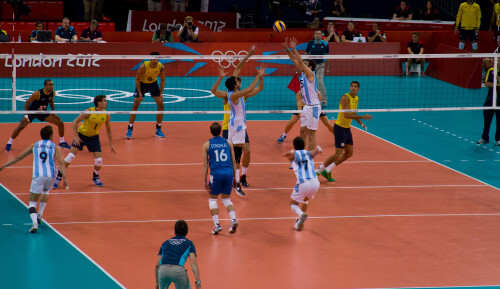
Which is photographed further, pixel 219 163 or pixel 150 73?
pixel 150 73

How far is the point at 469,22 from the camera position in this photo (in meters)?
32.2

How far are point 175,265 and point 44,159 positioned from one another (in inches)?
189

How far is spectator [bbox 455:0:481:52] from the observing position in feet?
106

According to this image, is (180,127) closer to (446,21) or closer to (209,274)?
(209,274)

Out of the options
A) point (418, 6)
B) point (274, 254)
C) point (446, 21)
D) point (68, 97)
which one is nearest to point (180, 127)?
point (68, 97)

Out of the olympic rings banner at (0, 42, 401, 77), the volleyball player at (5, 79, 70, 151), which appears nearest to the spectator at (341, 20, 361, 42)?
the olympic rings banner at (0, 42, 401, 77)

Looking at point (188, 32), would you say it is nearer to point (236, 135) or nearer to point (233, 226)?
point (236, 135)

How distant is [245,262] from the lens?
39.2ft

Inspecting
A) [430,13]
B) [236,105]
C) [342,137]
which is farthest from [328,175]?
[430,13]

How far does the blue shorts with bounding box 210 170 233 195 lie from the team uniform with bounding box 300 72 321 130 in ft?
13.2

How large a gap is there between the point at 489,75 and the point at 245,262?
431 inches

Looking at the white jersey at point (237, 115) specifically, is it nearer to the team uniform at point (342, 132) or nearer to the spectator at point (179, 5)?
the team uniform at point (342, 132)

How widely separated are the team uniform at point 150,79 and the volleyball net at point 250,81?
3.57m

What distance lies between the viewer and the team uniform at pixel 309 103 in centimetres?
1633
